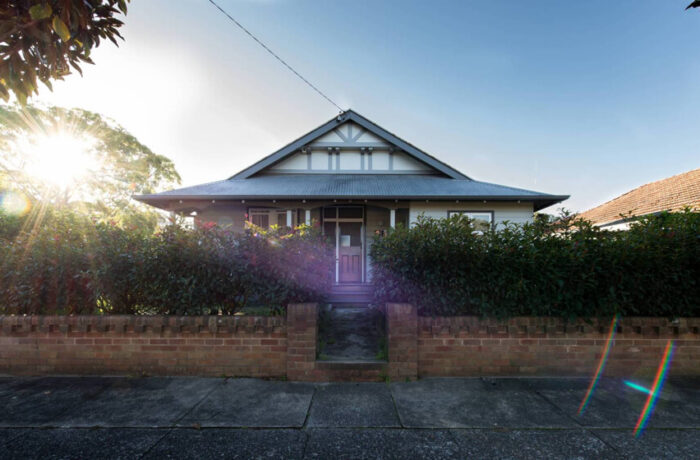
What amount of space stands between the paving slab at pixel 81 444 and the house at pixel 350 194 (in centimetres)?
466

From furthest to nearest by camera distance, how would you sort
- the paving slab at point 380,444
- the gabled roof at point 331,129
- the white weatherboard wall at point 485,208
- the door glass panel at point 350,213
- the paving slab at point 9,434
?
the gabled roof at point 331,129, the door glass panel at point 350,213, the white weatherboard wall at point 485,208, the paving slab at point 9,434, the paving slab at point 380,444

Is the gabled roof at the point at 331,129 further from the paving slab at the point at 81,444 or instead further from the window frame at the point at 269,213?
the paving slab at the point at 81,444

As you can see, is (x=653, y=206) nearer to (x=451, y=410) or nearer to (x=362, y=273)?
(x=362, y=273)

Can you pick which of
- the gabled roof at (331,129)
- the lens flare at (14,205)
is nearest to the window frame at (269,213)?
the gabled roof at (331,129)

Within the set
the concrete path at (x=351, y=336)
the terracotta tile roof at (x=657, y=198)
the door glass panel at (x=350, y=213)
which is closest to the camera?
the concrete path at (x=351, y=336)

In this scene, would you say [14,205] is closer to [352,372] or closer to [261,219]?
[261,219]

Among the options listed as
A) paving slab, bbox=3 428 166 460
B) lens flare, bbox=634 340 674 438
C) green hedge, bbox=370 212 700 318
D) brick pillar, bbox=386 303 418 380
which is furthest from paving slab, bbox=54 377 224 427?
lens flare, bbox=634 340 674 438

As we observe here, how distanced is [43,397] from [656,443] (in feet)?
21.0

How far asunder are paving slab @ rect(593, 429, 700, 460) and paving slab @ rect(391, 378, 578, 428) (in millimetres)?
317

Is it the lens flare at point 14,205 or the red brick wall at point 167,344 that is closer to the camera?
the red brick wall at point 167,344

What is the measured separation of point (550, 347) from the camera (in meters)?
3.78

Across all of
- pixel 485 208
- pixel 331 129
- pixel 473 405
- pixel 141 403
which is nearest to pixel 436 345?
pixel 473 405

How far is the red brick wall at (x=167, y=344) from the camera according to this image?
3.74m

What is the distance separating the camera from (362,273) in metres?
9.42
